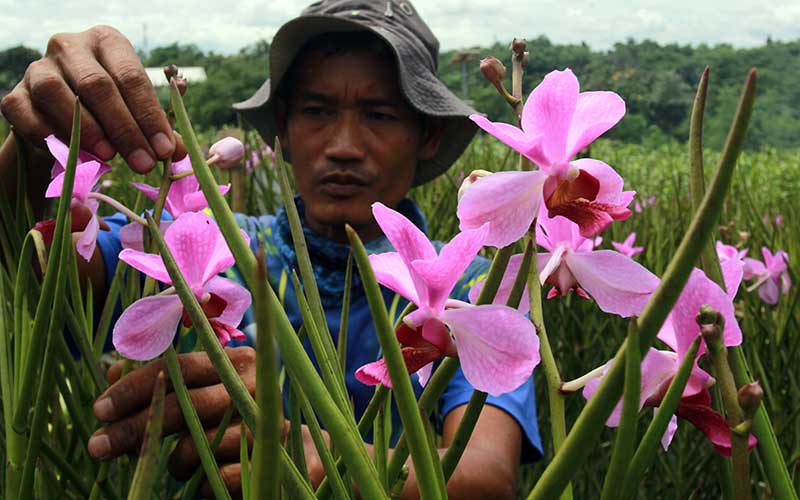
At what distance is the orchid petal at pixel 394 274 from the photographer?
0.91ft

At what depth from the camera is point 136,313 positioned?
0.33 metres

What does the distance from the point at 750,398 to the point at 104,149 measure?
15.6 inches

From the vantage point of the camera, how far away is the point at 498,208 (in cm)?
27

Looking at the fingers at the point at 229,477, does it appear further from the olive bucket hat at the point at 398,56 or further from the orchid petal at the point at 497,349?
the olive bucket hat at the point at 398,56

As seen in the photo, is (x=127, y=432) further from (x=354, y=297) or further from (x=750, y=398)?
(x=354, y=297)

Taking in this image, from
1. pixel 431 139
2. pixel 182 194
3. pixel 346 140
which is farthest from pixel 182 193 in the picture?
pixel 431 139

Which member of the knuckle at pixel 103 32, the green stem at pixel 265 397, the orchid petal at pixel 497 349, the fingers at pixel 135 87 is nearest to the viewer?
the green stem at pixel 265 397

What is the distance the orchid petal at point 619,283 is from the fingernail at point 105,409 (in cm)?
23

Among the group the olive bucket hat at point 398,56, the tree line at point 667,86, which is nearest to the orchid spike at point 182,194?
the olive bucket hat at point 398,56

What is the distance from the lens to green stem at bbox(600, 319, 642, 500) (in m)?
0.17

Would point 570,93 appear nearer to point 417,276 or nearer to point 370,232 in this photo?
point 417,276

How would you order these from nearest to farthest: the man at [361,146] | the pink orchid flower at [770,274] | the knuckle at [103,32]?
the knuckle at [103,32]
the man at [361,146]
the pink orchid flower at [770,274]

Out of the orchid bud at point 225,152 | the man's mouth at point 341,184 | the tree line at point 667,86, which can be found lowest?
the tree line at point 667,86

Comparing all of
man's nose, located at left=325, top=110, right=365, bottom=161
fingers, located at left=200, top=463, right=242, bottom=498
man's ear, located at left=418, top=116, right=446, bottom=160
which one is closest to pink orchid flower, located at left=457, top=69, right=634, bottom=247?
Result: fingers, located at left=200, top=463, right=242, bottom=498
